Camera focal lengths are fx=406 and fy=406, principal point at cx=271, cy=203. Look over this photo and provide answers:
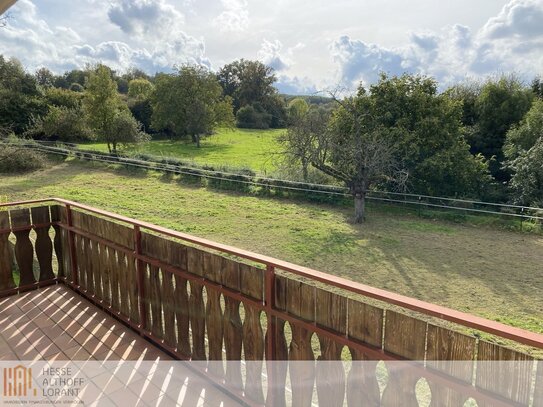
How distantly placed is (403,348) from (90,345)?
7.33 ft

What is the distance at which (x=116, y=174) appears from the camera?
646 inches

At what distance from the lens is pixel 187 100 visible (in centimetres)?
2694

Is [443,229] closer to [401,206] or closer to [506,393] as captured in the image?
[401,206]

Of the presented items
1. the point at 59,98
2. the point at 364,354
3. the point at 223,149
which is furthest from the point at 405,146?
the point at 59,98

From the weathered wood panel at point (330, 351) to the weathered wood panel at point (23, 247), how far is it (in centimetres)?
299

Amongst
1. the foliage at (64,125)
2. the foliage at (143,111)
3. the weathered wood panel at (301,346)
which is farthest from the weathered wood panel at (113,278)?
the foliage at (143,111)

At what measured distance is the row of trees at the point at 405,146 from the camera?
11.2m

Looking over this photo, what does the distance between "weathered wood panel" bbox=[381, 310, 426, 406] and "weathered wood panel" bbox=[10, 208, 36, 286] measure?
3300 millimetres

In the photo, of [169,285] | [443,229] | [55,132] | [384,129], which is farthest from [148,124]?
[169,285]

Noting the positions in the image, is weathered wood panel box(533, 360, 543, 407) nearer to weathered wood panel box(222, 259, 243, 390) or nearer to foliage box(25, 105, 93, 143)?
weathered wood panel box(222, 259, 243, 390)

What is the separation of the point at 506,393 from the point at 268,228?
8812 mm

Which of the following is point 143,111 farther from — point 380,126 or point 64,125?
point 380,126

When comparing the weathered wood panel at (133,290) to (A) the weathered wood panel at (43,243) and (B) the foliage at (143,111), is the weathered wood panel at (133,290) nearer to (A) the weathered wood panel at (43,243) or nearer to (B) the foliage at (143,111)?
(A) the weathered wood panel at (43,243)

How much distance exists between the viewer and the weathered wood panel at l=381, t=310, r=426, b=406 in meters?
1.33
